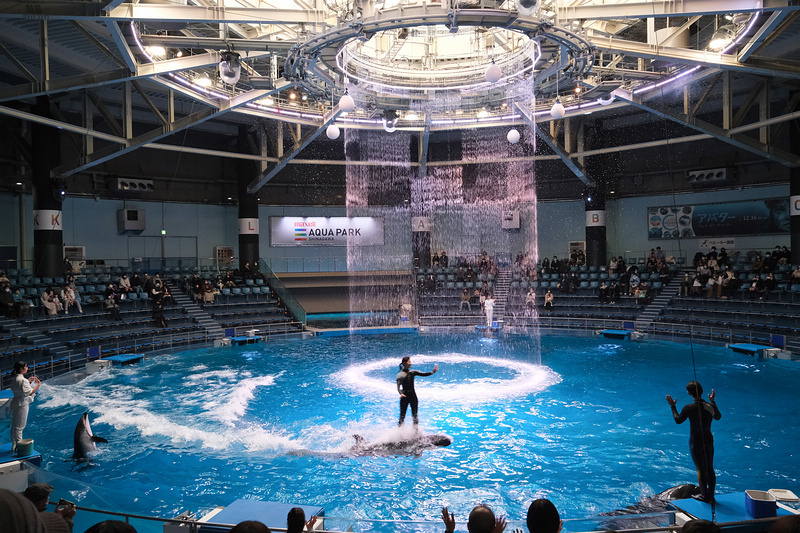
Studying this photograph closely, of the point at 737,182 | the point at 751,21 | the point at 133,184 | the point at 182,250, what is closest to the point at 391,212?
the point at 182,250

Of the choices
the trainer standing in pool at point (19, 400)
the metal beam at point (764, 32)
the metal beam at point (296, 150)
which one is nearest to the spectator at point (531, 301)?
the metal beam at point (296, 150)

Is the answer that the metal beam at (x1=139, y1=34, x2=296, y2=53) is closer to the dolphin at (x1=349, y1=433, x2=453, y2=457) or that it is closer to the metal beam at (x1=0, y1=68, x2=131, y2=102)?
the metal beam at (x1=0, y1=68, x2=131, y2=102)

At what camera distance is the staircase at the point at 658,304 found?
67.7ft

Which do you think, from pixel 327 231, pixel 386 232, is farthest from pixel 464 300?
pixel 327 231

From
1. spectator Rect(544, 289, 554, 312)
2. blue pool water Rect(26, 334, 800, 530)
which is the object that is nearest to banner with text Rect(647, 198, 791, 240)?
spectator Rect(544, 289, 554, 312)

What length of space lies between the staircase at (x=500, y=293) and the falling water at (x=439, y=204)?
162cm

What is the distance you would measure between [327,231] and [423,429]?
20.6m

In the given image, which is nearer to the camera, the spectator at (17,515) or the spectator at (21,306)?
the spectator at (17,515)

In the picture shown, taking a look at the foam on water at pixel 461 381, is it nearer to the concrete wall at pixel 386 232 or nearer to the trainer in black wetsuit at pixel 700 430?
the trainer in black wetsuit at pixel 700 430

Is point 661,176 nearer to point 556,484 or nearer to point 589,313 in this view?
point 589,313

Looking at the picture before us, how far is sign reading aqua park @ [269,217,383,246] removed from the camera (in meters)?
28.4

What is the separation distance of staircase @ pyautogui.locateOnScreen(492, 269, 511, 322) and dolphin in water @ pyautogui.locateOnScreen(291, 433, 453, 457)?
613 inches

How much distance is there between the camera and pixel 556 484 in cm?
713

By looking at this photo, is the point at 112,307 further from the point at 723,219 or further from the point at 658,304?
the point at 723,219
